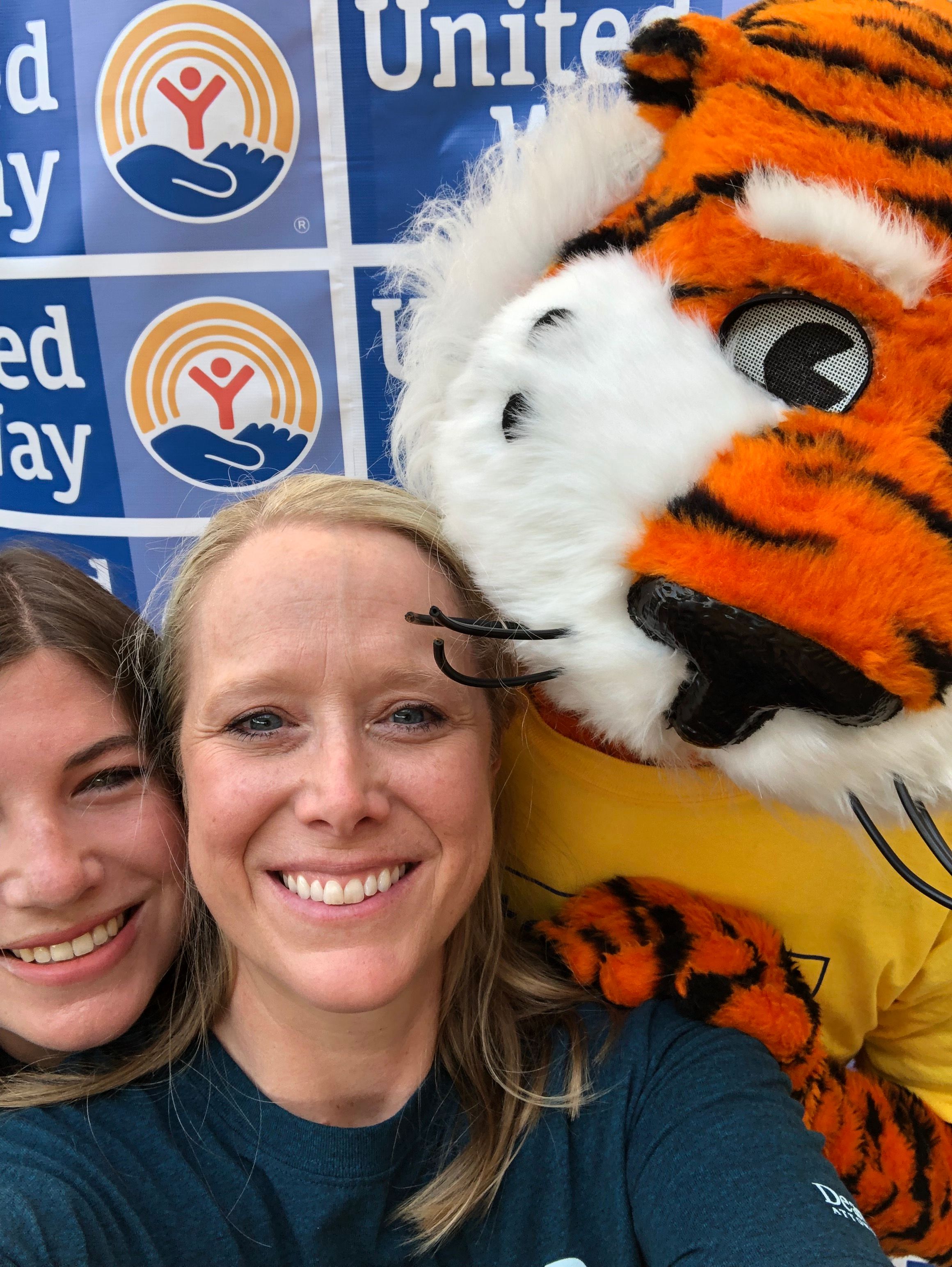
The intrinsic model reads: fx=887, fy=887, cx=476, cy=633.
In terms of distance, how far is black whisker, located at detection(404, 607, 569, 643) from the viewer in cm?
63

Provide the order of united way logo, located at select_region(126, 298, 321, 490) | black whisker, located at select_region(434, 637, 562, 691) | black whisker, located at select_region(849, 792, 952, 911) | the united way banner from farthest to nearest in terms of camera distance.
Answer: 1. united way logo, located at select_region(126, 298, 321, 490)
2. the united way banner
3. black whisker, located at select_region(434, 637, 562, 691)
4. black whisker, located at select_region(849, 792, 952, 911)

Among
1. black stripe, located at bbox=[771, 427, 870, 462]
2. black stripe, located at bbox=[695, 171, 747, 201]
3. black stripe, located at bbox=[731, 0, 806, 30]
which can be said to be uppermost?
black stripe, located at bbox=[731, 0, 806, 30]

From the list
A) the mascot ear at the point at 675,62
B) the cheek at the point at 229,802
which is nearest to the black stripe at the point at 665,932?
the cheek at the point at 229,802

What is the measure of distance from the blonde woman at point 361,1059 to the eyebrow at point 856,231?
40 centimetres

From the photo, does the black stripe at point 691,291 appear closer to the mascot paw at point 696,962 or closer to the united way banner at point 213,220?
the mascot paw at point 696,962

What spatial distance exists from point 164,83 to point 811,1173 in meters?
1.41

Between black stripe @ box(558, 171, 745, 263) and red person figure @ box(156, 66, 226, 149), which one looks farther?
red person figure @ box(156, 66, 226, 149)

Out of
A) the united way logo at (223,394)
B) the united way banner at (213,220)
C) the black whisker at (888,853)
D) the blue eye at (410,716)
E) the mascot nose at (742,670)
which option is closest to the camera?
the mascot nose at (742,670)

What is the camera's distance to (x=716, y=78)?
598 millimetres

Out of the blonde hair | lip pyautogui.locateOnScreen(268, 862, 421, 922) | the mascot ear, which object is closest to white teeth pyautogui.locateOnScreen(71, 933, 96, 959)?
the blonde hair

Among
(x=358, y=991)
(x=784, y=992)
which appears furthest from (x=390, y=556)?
(x=784, y=992)

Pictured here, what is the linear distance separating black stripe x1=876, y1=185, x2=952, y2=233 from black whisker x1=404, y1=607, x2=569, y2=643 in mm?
327

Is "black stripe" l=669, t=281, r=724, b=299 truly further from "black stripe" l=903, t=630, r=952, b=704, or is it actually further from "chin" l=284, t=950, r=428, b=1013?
"chin" l=284, t=950, r=428, b=1013

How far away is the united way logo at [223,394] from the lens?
1.26m
